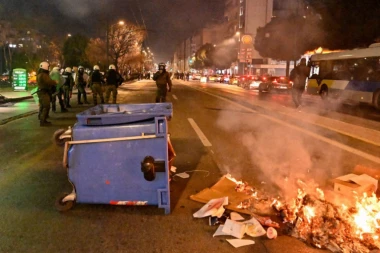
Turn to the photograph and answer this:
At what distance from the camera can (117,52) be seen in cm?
5325

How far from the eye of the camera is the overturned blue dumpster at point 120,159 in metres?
4.48

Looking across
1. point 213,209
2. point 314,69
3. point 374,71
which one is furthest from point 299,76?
point 213,209

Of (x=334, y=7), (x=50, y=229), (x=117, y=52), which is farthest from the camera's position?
(x=117, y=52)

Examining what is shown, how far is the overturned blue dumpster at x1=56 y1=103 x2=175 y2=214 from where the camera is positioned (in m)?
4.48

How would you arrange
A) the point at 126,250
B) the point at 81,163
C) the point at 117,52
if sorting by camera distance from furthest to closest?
the point at 117,52
the point at 81,163
the point at 126,250

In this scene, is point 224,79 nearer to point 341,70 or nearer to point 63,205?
point 341,70

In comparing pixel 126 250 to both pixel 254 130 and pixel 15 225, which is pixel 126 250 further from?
pixel 254 130

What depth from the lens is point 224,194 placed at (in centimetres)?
535

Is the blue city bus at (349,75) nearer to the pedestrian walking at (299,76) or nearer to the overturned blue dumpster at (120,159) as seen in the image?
the pedestrian walking at (299,76)

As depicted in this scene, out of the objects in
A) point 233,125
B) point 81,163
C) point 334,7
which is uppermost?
point 334,7

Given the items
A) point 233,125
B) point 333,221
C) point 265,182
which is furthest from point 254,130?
point 333,221

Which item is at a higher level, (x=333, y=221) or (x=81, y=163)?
(x=81, y=163)

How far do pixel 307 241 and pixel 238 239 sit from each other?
677mm

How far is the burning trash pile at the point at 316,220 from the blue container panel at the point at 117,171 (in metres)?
0.68
